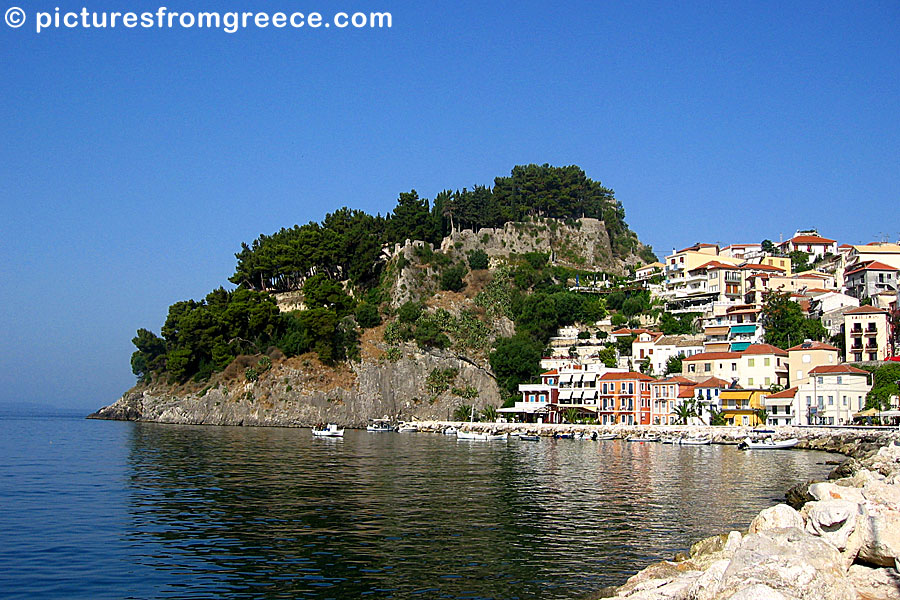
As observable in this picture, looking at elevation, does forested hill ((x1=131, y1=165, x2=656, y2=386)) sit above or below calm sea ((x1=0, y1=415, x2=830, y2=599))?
above

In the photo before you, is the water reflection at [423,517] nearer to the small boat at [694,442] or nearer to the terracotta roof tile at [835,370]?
the small boat at [694,442]

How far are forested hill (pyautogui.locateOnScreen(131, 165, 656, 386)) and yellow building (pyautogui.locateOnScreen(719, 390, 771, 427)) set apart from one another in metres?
20.0

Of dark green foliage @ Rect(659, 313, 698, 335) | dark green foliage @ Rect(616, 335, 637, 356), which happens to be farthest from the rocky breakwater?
dark green foliage @ Rect(659, 313, 698, 335)

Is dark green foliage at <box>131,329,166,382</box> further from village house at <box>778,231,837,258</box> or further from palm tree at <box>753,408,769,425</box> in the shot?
village house at <box>778,231,837,258</box>

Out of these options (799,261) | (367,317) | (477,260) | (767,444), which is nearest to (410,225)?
(477,260)

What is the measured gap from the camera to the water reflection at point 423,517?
16.9 metres

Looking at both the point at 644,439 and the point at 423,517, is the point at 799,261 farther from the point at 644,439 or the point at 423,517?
the point at 423,517

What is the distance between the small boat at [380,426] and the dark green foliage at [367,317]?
11405 millimetres

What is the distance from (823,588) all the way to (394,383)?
232 ft

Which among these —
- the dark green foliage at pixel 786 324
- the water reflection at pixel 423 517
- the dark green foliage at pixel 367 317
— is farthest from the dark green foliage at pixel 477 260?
the water reflection at pixel 423 517

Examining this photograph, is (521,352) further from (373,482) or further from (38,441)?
(373,482)

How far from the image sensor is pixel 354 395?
80.9 metres

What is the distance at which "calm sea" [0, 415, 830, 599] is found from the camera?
54.9 ft

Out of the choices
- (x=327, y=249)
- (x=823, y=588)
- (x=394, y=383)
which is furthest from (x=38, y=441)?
(x=823, y=588)
